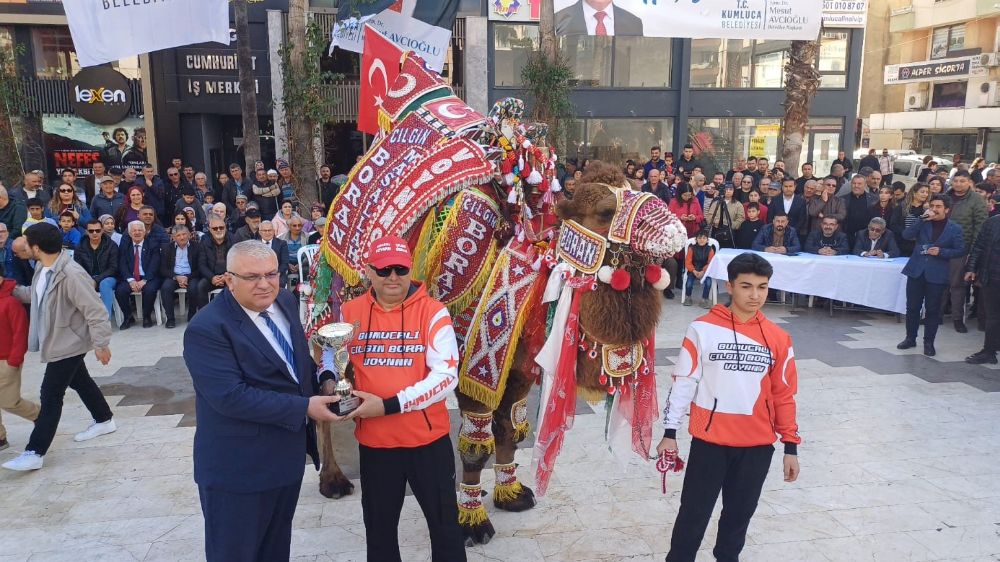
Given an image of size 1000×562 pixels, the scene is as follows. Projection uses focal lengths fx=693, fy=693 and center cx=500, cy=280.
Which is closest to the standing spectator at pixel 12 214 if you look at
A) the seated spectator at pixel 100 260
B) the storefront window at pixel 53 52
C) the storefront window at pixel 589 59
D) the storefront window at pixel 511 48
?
the seated spectator at pixel 100 260

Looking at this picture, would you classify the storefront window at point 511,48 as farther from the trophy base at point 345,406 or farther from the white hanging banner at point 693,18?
the trophy base at point 345,406

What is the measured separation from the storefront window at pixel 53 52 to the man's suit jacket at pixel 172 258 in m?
9.69

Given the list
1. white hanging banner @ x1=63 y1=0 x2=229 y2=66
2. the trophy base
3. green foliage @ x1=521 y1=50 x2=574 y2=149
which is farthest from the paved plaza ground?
green foliage @ x1=521 y1=50 x2=574 y2=149

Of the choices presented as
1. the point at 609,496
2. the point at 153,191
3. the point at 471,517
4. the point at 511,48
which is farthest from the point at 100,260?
the point at 511,48

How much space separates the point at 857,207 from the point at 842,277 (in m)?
1.53

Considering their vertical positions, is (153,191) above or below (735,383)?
above

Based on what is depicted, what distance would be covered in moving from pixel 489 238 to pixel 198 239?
5.96 metres

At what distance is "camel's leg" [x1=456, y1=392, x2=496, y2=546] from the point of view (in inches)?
142

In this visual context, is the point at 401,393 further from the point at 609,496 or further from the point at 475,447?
the point at 609,496

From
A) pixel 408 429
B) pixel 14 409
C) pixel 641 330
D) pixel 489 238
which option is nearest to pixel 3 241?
pixel 14 409

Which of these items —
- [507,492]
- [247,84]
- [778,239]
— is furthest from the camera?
[247,84]

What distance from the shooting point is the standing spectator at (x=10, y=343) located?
179 inches

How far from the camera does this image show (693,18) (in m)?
12.6

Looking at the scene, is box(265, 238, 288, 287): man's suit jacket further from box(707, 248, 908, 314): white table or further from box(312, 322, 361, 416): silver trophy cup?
box(312, 322, 361, 416): silver trophy cup
